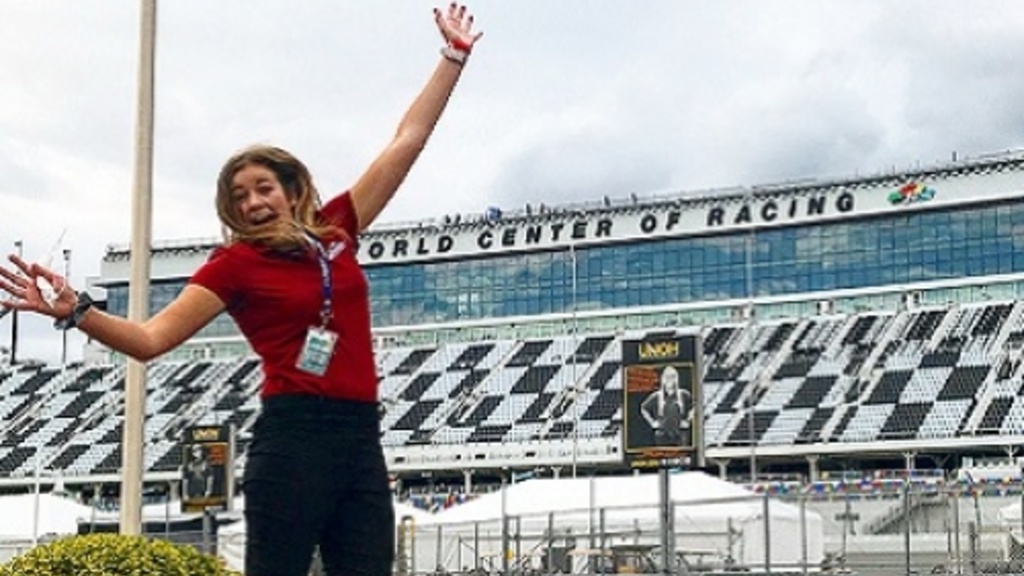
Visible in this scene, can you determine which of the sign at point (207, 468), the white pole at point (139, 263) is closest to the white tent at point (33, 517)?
the sign at point (207, 468)

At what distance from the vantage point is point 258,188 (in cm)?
311

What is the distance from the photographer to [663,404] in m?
17.4

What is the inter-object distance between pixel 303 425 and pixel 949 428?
4563 cm

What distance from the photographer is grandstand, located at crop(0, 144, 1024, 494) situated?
1955 inches

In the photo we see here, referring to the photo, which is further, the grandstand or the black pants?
the grandstand

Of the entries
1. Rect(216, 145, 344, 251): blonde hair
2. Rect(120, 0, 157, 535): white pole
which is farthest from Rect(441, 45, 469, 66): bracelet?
Rect(120, 0, 157, 535): white pole

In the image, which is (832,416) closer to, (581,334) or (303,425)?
(581,334)

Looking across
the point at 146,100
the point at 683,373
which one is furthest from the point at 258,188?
the point at 683,373

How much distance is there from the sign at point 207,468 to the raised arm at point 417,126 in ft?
68.9

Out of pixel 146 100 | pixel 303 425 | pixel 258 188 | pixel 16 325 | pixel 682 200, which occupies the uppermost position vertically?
pixel 682 200

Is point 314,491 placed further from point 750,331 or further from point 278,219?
point 750,331

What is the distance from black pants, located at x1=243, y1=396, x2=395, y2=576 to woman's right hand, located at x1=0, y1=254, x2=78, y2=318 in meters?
0.41

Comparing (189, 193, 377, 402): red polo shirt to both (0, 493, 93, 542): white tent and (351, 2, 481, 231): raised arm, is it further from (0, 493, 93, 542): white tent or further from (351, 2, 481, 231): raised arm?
(0, 493, 93, 542): white tent

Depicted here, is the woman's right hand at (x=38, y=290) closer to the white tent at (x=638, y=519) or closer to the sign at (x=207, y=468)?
the white tent at (x=638, y=519)
